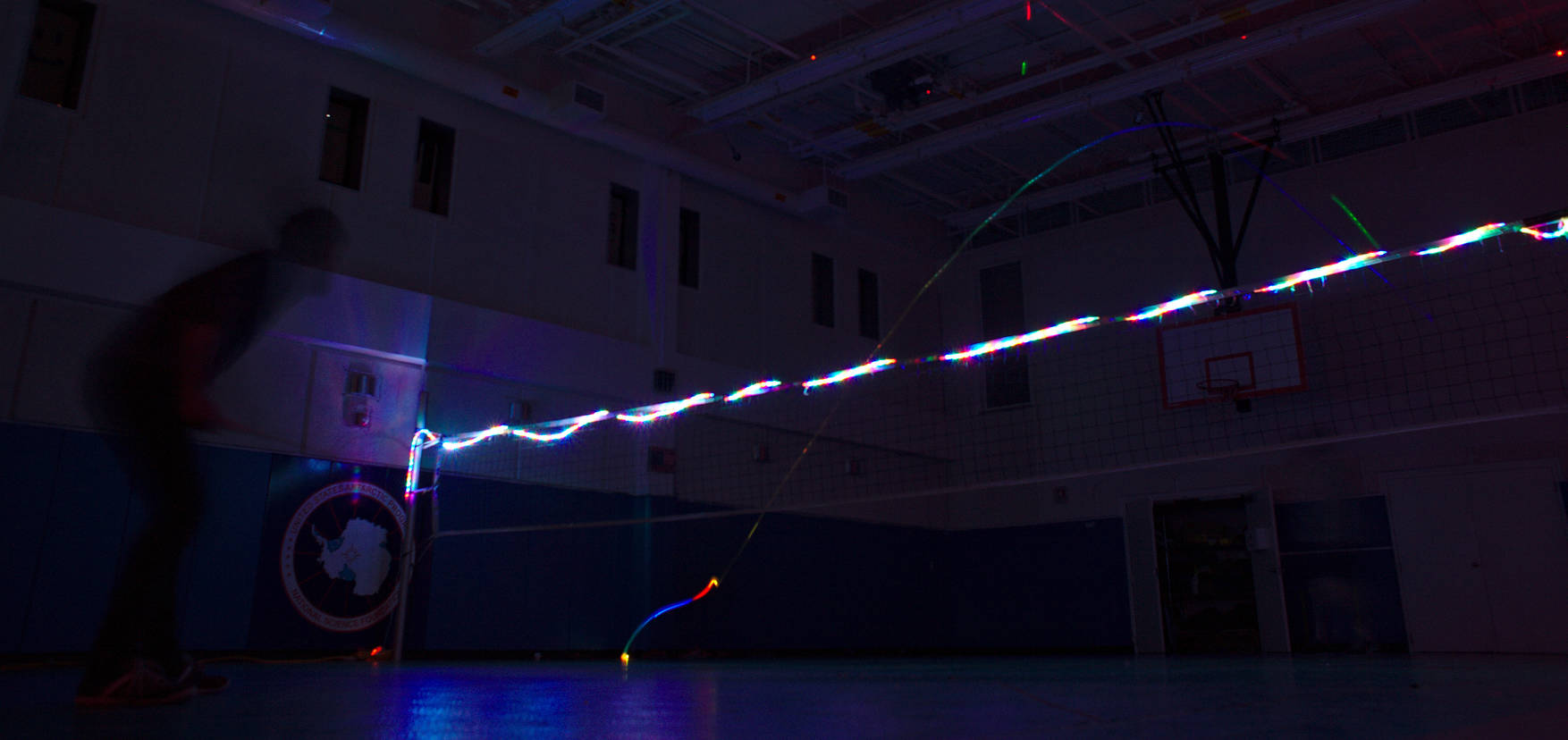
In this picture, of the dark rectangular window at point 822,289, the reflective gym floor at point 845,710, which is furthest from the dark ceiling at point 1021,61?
the reflective gym floor at point 845,710

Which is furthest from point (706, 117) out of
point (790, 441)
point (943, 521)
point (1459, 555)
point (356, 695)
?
point (1459, 555)

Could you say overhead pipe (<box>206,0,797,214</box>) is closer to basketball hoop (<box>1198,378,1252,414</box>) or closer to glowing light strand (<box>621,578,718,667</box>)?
glowing light strand (<box>621,578,718,667</box>)

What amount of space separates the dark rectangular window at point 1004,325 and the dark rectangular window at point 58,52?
11340 millimetres

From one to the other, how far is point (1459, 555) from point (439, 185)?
11.8m

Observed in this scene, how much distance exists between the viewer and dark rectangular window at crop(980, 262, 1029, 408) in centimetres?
1436

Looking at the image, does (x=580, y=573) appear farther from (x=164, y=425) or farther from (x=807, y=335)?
(x=164, y=425)

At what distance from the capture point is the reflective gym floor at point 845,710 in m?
2.25

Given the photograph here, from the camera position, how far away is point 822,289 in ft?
46.5

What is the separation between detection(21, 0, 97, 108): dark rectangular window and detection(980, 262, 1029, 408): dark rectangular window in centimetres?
1134

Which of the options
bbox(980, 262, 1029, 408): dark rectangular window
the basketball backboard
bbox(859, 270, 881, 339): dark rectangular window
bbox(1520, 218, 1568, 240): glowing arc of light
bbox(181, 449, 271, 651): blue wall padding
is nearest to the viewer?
bbox(1520, 218, 1568, 240): glowing arc of light

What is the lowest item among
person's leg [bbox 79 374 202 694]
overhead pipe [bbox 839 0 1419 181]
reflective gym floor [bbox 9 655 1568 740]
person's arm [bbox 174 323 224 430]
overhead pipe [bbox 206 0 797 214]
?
reflective gym floor [bbox 9 655 1568 740]

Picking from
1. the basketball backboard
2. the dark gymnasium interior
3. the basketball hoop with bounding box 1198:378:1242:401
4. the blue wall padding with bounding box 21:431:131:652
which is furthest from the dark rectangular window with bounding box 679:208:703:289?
the blue wall padding with bounding box 21:431:131:652

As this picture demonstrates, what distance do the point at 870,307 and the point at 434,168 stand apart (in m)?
6.90

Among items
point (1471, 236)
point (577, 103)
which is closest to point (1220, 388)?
point (1471, 236)
